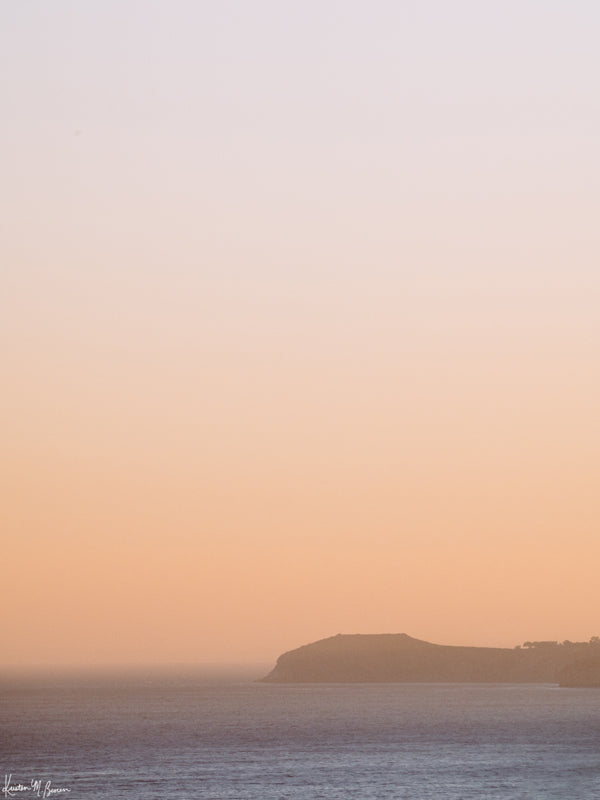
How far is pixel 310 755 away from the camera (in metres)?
116

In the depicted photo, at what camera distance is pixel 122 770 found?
338 ft

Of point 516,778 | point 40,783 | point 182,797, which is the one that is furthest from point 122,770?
point 516,778

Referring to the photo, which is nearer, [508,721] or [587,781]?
[587,781]

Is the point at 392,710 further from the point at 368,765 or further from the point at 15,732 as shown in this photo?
the point at 368,765

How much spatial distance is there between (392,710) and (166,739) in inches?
2411
